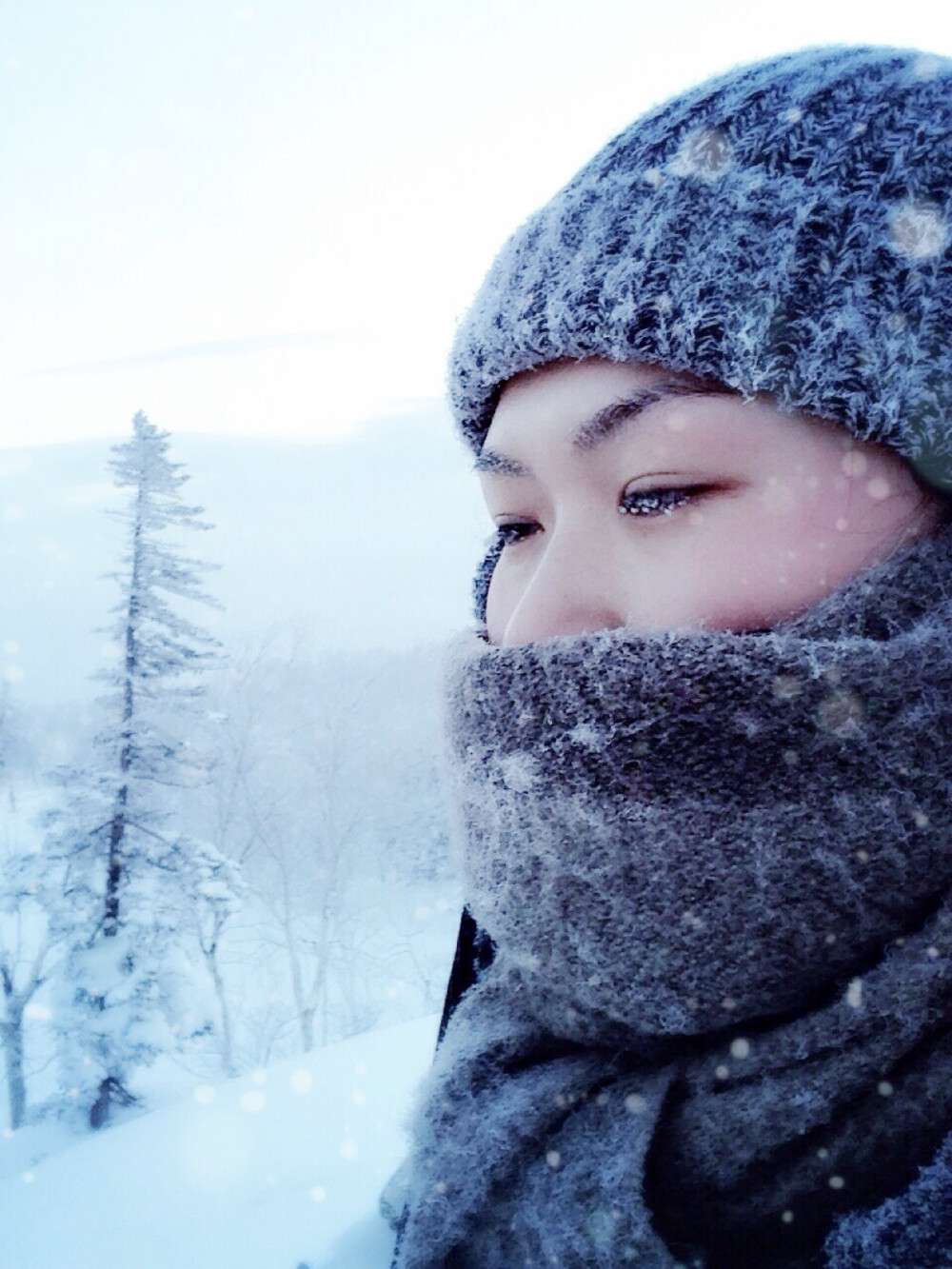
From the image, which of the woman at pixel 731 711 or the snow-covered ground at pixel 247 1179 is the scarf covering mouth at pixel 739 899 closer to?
the woman at pixel 731 711

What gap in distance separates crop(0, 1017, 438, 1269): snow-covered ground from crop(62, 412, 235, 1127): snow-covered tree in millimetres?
2316

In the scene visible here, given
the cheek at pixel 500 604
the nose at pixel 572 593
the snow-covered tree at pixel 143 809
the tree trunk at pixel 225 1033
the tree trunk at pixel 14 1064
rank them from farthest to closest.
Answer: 1. the tree trunk at pixel 225 1033
2. the tree trunk at pixel 14 1064
3. the snow-covered tree at pixel 143 809
4. the cheek at pixel 500 604
5. the nose at pixel 572 593

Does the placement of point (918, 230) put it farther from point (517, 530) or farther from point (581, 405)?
point (517, 530)

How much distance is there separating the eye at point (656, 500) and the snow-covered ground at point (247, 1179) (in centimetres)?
114

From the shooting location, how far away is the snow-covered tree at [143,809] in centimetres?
984

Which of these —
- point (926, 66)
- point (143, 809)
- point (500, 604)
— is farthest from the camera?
point (143, 809)

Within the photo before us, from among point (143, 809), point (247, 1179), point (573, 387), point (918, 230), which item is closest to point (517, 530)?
point (573, 387)

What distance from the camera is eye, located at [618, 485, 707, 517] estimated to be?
3.30 feet

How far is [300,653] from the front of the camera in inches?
688

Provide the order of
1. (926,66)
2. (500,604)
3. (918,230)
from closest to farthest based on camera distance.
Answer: (918,230), (926,66), (500,604)

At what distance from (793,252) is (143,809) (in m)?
10.7

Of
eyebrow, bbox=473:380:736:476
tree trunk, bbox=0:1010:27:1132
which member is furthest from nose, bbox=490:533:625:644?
tree trunk, bbox=0:1010:27:1132

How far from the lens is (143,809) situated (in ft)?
33.3

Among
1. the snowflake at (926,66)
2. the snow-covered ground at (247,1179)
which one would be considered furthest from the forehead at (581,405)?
the snow-covered ground at (247,1179)
